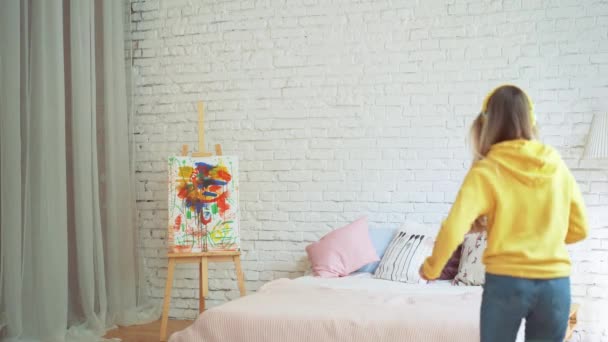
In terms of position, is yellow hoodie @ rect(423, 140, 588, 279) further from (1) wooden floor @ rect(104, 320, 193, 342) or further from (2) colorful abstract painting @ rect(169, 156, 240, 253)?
(1) wooden floor @ rect(104, 320, 193, 342)

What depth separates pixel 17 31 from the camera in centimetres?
415

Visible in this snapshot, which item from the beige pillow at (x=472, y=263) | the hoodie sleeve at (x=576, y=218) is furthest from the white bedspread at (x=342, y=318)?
the hoodie sleeve at (x=576, y=218)

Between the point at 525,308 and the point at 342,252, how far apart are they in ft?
8.48

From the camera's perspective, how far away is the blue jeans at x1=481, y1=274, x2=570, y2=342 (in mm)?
2143

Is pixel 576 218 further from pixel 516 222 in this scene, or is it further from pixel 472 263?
pixel 472 263

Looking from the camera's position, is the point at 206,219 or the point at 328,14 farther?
the point at 328,14

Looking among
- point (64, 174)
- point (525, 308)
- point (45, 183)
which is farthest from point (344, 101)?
point (525, 308)

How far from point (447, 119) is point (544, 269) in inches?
110

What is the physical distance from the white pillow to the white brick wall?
35 cm

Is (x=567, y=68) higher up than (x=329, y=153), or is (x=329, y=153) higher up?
(x=567, y=68)

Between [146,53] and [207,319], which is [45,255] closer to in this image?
[207,319]

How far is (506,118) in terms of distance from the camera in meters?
2.33

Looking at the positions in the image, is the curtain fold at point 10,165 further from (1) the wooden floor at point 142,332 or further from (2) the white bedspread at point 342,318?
(2) the white bedspread at point 342,318

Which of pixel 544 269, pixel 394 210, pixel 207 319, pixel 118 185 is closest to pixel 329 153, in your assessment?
pixel 394 210
